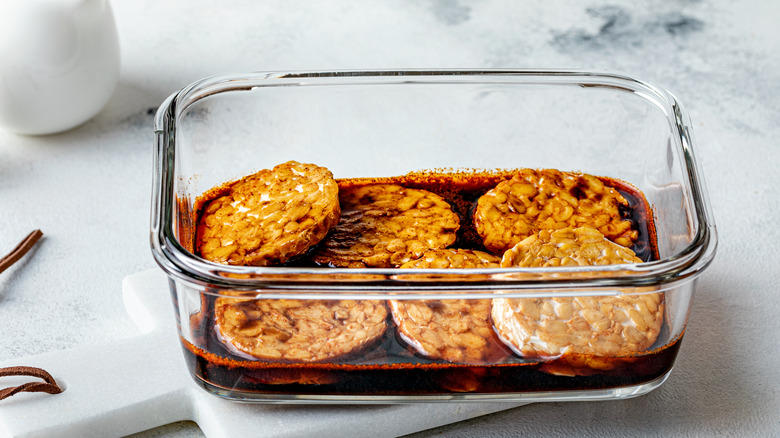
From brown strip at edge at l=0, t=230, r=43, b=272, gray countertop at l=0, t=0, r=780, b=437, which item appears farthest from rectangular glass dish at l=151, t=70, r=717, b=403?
brown strip at edge at l=0, t=230, r=43, b=272

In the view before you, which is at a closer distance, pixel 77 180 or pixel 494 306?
pixel 494 306

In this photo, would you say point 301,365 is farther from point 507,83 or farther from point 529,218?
point 507,83

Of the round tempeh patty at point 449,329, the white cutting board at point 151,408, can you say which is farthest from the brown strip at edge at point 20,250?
the round tempeh patty at point 449,329

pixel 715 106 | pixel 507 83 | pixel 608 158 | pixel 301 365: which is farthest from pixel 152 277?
pixel 715 106

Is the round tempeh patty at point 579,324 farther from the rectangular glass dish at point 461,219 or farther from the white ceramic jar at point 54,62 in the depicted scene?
the white ceramic jar at point 54,62

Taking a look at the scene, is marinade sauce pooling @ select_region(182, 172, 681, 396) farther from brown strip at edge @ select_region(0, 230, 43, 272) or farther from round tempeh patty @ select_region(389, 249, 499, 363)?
brown strip at edge @ select_region(0, 230, 43, 272)
